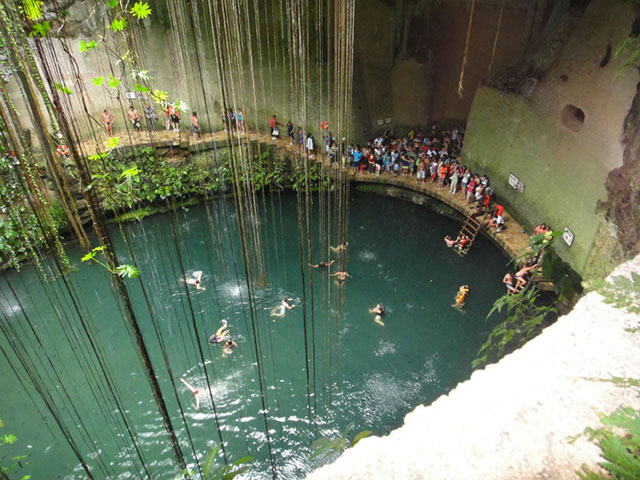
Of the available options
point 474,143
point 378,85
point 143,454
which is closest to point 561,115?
point 474,143

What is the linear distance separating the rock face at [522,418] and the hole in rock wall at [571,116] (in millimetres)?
6779

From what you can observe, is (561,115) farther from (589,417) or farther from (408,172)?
(589,417)

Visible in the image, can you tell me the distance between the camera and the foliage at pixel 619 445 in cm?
237

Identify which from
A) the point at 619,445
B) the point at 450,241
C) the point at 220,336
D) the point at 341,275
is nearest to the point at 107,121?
the point at 220,336

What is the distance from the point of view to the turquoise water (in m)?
6.89

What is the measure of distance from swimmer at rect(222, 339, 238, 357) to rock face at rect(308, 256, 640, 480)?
546 cm

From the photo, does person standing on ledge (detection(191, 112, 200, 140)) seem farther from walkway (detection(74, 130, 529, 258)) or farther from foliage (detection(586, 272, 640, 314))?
foliage (detection(586, 272, 640, 314))

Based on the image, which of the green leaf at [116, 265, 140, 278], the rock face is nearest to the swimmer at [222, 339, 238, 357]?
the green leaf at [116, 265, 140, 278]

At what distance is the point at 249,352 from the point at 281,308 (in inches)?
49.1

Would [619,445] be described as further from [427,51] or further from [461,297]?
[427,51]

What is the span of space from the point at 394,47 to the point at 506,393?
12.5m

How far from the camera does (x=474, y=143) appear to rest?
39.8 feet

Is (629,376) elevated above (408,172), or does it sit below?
above

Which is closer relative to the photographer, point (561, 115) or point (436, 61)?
point (561, 115)
